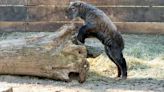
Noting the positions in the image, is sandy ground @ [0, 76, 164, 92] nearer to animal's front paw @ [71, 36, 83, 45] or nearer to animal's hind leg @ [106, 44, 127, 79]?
animal's hind leg @ [106, 44, 127, 79]

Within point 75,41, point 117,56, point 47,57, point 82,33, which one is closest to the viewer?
point 47,57

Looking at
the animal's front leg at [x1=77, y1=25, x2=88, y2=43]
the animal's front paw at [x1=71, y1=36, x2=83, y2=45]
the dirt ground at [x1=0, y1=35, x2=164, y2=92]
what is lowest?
the dirt ground at [x1=0, y1=35, x2=164, y2=92]

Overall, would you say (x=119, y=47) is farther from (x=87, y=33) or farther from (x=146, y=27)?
(x=146, y=27)

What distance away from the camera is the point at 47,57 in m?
6.75

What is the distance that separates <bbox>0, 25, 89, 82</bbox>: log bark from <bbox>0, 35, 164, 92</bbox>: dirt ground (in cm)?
12

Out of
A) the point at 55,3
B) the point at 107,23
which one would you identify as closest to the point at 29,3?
the point at 55,3

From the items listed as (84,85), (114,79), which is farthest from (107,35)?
(84,85)

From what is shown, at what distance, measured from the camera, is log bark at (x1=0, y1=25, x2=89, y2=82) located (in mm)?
6664

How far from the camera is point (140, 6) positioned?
36.8ft

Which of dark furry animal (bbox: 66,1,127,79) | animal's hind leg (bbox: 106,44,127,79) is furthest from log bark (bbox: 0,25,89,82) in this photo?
animal's hind leg (bbox: 106,44,127,79)

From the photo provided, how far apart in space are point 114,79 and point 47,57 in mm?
1087

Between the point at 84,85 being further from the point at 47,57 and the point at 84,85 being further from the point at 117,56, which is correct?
the point at 117,56

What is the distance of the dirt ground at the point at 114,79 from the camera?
20.9ft

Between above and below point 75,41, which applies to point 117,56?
below
